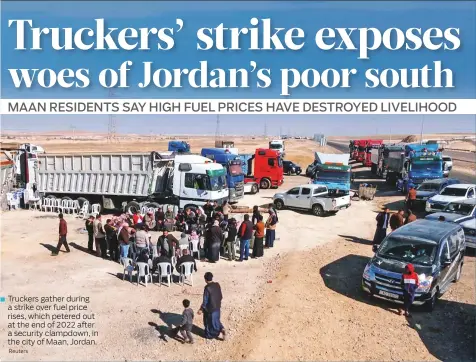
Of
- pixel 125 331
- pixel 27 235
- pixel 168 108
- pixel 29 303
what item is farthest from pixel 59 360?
pixel 27 235

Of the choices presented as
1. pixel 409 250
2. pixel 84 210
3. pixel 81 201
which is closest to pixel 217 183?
pixel 84 210

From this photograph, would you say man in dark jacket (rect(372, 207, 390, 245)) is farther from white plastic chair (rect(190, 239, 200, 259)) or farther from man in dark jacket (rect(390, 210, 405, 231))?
white plastic chair (rect(190, 239, 200, 259))

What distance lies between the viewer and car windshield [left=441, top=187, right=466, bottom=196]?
20.8 meters

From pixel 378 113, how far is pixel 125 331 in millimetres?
10456

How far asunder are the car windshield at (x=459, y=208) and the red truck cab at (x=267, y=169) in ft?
50.7

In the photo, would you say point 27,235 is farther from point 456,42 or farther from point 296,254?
point 456,42

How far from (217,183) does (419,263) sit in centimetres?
1102

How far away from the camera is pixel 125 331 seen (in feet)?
29.7

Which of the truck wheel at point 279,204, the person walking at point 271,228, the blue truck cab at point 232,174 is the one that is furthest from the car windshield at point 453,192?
the blue truck cab at point 232,174

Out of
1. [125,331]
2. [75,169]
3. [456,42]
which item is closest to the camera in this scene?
[125,331]

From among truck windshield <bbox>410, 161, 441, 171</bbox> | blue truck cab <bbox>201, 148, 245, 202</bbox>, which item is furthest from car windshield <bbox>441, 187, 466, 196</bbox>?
blue truck cab <bbox>201, 148, 245, 202</bbox>

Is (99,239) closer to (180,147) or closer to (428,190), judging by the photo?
(180,147)

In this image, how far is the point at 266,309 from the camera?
33.3ft

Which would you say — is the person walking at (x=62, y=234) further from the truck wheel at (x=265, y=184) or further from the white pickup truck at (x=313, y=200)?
the truck wheel at (x=265, y=184)
